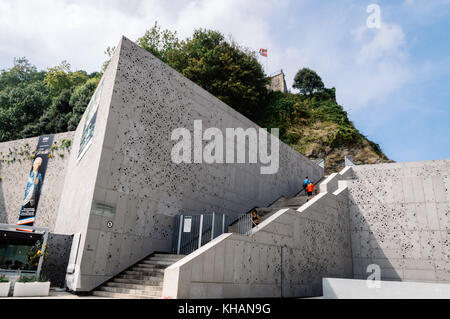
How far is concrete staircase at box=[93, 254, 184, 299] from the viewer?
9.16 metres

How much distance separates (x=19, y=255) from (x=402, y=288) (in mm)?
14500

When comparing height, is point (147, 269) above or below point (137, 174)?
below

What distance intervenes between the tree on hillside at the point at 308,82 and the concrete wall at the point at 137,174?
82.1 ft

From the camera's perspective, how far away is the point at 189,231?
12602mm

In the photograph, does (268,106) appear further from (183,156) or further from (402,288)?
(402,288)

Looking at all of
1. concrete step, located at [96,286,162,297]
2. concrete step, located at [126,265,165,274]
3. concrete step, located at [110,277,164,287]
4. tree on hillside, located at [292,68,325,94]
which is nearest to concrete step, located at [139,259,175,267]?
concrete step, located at [126,265,165,274]

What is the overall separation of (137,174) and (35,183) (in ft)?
42.8

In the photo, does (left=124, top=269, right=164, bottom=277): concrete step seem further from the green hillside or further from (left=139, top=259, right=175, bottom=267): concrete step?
the green hillside

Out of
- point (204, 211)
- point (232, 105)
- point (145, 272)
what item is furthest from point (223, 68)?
point (145, 272)

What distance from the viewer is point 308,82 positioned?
3841 cm

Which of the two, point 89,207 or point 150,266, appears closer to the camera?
point 89,207

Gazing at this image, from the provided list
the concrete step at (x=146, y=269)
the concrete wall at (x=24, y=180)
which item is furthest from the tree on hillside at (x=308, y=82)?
the concrete step at (x=146, y=269)

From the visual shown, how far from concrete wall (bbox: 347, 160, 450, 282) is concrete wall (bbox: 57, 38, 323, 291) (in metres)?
6.63

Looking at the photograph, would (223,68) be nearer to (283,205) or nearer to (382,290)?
(283,205)
